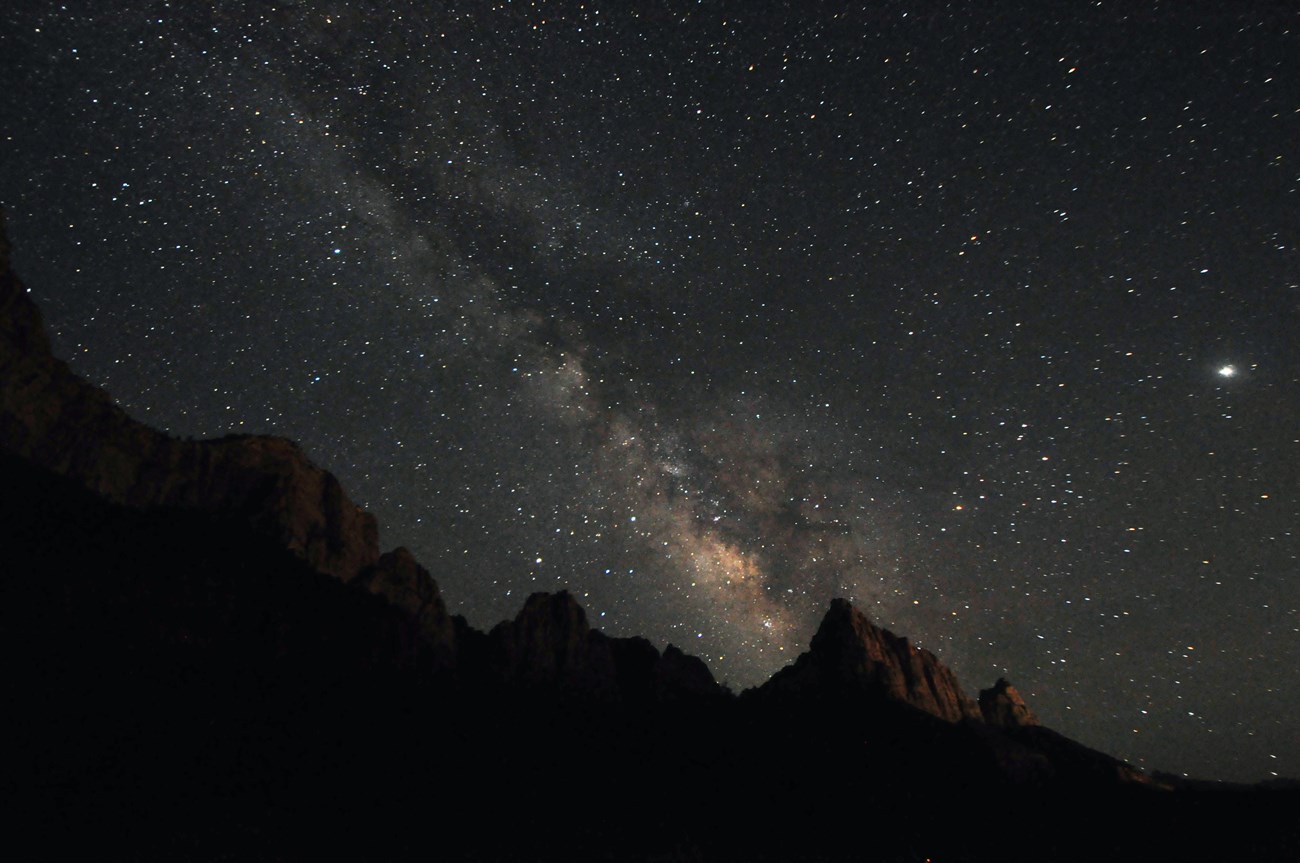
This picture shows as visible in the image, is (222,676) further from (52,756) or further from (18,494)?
(18,494)

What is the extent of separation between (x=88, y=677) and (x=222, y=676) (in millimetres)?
8658

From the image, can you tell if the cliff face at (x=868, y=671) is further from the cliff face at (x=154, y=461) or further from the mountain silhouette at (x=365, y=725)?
the cliff face at (x=154, y=461)

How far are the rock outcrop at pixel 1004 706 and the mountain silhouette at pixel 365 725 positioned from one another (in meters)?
20.1

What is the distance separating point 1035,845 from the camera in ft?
157

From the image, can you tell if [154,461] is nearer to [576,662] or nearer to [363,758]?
[363,758]

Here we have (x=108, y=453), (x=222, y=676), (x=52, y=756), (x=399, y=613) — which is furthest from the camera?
(x=399, y=613)

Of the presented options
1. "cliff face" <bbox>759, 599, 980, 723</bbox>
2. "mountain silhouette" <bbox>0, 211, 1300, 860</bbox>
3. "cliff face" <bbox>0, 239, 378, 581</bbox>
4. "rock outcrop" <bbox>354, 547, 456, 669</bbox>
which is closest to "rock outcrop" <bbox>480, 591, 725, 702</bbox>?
"mountain silhouette" <bbox>0, 211, 1300, 860</bbox>

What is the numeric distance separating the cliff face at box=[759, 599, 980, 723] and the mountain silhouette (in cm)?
51

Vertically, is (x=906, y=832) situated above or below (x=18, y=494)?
below

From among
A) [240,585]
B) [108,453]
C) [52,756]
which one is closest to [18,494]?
[240,585]

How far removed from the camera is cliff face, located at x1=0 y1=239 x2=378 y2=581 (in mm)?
57469

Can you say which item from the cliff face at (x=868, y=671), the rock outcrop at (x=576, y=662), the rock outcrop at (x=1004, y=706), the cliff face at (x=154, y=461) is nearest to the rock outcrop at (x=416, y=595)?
the cliff face at (x=154, y=461)

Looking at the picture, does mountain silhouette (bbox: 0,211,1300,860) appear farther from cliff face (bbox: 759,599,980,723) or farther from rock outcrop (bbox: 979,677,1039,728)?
rock outcrop (bbox: 979,677,1039,728)

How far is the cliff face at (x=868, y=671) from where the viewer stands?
75.8 metres
